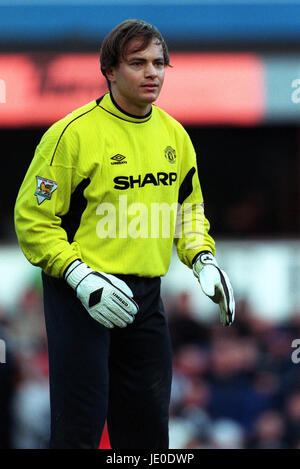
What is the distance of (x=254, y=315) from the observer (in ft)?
28.5

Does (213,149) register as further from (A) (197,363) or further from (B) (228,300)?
(B) (228,300)

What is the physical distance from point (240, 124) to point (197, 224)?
5.46 m

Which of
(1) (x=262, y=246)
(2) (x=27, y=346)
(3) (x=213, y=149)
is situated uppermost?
(3) (x=213, y=149)

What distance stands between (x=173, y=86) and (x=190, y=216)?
513 cm

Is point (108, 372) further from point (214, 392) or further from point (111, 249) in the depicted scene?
point (214, 392)

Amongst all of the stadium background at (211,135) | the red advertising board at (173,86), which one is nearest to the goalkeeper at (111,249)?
the stadium background at (211,135)

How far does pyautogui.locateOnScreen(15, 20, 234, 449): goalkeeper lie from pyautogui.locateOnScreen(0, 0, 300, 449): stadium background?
414 centimetres

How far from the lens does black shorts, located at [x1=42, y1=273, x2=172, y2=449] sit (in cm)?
347

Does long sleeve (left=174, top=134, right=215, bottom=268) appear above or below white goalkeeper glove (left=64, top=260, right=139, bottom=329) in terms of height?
above

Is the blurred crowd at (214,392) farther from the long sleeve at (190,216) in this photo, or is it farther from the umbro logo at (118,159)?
the umbro logo at (118,159)

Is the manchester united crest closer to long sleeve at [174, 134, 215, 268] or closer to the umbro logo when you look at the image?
long sleeve at [174, 134, 215, 268]

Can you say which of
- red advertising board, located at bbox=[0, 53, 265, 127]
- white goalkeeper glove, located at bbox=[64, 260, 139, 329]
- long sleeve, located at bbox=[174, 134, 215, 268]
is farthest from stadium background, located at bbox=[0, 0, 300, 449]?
white goalkeeper glove, located at bbox=[64, 260, 139, 329]

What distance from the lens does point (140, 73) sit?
11.3 feet
